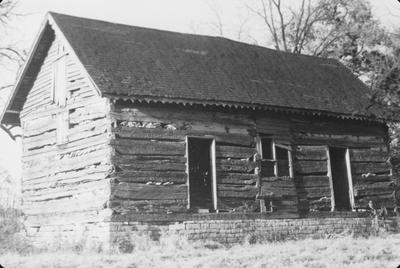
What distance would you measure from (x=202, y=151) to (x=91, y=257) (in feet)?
25.7

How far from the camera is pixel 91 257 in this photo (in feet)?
41.1

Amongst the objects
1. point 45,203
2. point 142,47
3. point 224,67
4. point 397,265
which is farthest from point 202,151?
point 397,265

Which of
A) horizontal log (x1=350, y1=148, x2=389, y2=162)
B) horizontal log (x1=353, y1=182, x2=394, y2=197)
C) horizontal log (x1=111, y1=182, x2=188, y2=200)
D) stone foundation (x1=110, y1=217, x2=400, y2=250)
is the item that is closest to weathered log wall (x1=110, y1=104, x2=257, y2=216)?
horizontal log (x1=111, y1=182, x2=188, y2=200)

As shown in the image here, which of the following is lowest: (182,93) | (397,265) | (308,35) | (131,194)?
(397,265)

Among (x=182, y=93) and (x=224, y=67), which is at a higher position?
(x=224, y=67)

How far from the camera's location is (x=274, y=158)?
17.2 m

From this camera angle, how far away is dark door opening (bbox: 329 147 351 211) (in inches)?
759

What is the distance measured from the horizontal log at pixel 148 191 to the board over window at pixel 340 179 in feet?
19.3

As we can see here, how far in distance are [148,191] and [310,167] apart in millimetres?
5982

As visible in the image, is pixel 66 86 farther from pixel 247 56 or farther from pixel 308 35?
pixel 308 35

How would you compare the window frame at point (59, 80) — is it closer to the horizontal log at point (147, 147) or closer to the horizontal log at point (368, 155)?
the horizontal log at point (147, 147)

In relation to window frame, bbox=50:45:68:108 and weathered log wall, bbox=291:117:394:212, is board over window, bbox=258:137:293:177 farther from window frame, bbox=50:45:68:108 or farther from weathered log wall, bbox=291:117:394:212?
window frame, bbox=50:45:68:108

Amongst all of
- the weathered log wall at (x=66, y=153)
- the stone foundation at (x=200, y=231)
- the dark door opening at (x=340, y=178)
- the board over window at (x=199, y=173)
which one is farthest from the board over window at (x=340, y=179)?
the weathered log wall at (x=66, y=153)

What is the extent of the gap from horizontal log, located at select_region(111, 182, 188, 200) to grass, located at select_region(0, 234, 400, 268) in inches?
48.1
